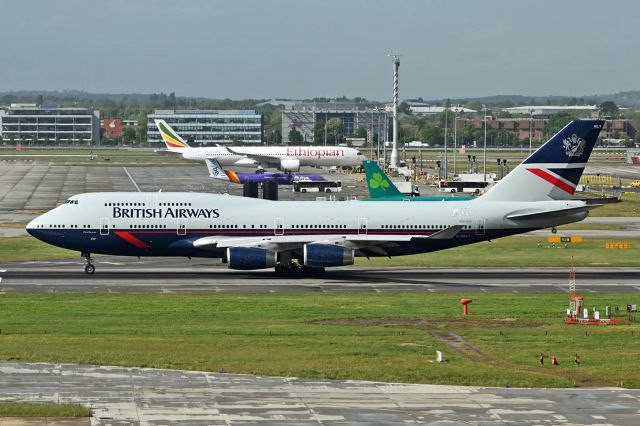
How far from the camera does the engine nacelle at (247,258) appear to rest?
64.5 meters

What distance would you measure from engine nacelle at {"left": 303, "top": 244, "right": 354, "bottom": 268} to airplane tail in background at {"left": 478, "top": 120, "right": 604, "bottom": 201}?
9.61 metres

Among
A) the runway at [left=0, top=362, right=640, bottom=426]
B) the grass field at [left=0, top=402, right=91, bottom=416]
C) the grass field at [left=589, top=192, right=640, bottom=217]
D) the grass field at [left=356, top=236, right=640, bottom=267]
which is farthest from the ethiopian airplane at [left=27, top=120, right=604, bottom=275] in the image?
the grass field at [left=589, top=192, right=640, bottom=217]

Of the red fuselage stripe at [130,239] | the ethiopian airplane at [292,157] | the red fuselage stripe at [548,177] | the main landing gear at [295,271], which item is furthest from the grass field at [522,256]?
the ethiopian airplane at [292,157]

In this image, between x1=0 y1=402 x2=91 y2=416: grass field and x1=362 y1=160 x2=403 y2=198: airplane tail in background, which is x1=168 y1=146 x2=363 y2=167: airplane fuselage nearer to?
x1=362 y1=160 x2=403 y2=198: airplane tail in background

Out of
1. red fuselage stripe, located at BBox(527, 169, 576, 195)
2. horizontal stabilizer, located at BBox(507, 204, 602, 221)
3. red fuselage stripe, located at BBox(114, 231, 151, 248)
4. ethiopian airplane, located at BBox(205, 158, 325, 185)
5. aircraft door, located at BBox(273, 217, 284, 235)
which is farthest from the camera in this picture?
ethiopian airplane, located at BBox(205, 158, 325, 185)

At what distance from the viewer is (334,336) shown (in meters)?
47.5

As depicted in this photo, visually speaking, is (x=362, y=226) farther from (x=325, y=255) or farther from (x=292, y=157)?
(x=292, y=157)

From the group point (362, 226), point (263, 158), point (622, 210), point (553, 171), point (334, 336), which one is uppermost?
point (263, 158)

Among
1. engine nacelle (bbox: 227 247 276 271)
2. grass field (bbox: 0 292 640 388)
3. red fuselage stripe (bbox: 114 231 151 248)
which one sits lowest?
grass field (bbox: 0 292 640 388)

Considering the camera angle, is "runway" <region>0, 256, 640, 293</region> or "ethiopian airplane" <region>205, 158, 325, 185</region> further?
"ethiopian airplane" <region>205, 158, 325, 185</region>

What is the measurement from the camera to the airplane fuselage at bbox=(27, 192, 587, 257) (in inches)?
2606

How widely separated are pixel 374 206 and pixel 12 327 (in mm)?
25261

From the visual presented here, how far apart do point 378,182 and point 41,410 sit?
2705 inches

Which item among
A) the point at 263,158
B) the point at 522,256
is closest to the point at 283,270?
the point at 522,256
